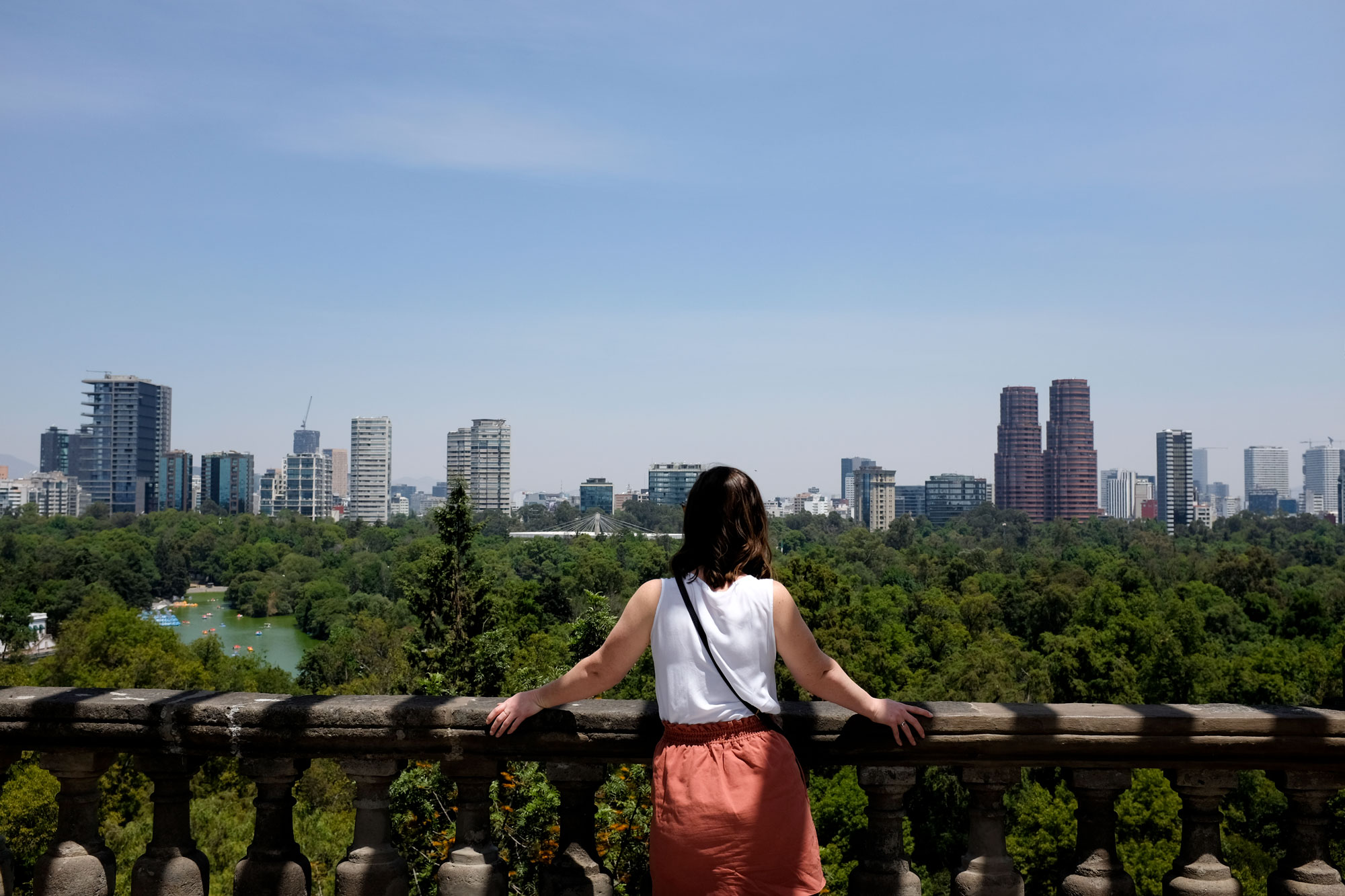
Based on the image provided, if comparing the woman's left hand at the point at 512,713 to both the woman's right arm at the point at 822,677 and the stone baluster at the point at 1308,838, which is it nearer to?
the woman's right arm at the point at 822,677

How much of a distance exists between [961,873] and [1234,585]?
59.7 metres

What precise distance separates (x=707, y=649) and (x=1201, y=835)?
1443 millimetres

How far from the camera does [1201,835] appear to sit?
108 inches

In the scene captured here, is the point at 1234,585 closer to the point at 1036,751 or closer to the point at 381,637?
the point at 381,637

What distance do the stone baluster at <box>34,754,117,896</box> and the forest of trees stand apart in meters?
2.00

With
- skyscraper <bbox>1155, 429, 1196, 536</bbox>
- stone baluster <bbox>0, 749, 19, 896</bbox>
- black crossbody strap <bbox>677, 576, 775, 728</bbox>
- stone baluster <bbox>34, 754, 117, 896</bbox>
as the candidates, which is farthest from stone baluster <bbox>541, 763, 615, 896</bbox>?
skyscraper <bbox>1155, 429, 1196, 536</bbox>

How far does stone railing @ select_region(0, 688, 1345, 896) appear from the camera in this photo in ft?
8.79

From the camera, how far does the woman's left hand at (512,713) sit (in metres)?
2.66

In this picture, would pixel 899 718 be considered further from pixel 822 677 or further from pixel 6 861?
pixel 6 861

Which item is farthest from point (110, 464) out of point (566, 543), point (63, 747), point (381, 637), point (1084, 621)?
point (63, 747)

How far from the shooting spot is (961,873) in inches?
107

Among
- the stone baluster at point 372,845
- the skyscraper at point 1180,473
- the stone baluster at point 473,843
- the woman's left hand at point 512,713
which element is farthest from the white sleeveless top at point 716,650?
the skyscraper at point 1180,473

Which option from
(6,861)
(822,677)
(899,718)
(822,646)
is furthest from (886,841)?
(822,646)

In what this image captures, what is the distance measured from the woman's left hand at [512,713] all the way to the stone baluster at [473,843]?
0.16 meters
